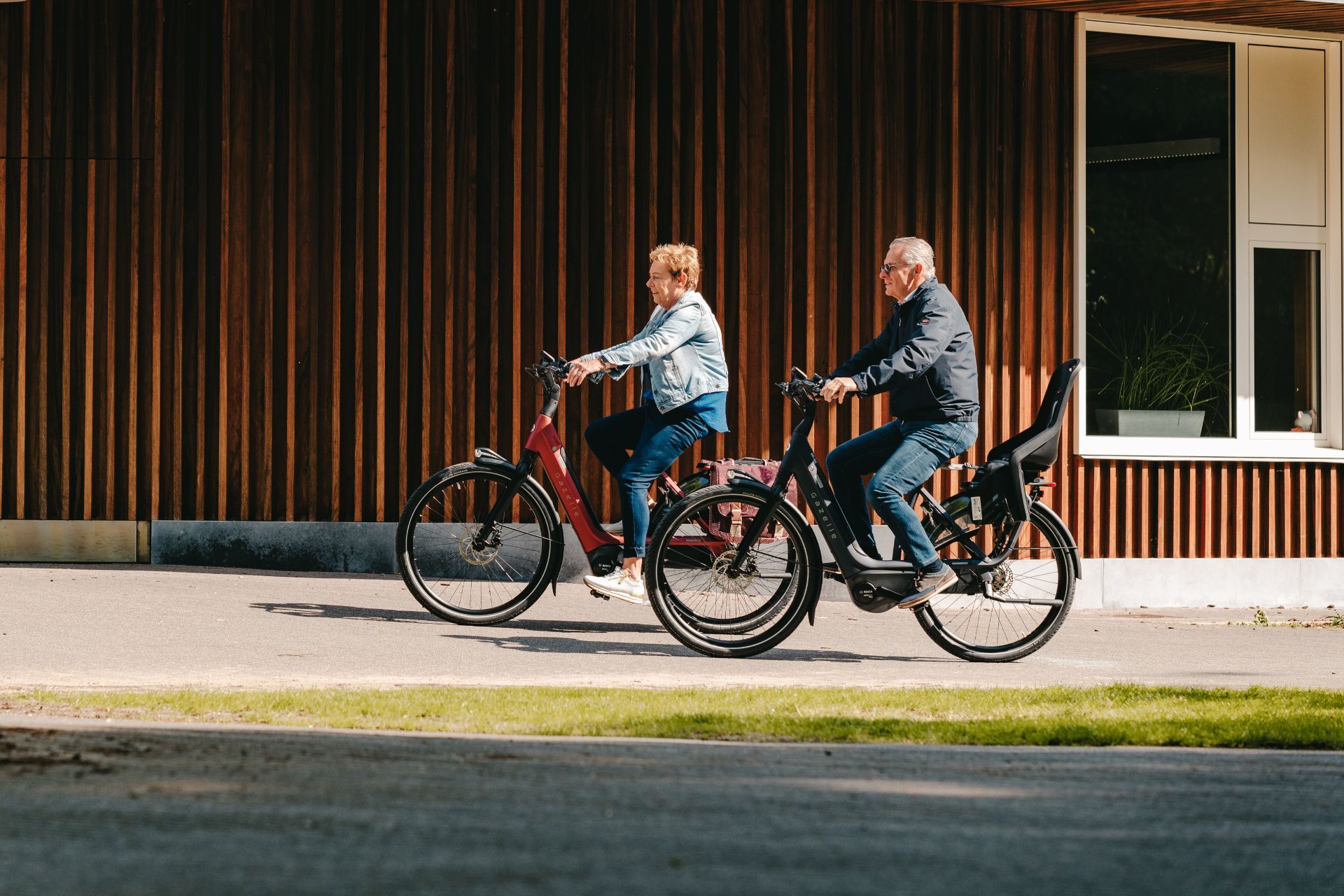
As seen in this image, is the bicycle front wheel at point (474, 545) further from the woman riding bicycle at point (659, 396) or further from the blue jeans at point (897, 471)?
the blue jeans at point (897, 471)

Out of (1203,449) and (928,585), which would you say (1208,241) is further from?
(928,585)

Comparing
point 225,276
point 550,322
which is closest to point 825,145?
point 550,322

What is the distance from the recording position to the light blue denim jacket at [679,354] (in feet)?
26.7

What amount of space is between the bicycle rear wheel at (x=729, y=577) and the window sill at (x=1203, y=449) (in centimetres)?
431

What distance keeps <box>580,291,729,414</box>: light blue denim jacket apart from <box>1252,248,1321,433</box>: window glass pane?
5.26m

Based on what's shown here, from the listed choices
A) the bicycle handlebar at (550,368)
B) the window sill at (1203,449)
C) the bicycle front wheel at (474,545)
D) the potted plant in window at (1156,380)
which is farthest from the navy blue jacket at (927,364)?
the potted plant in window at (1156,380)

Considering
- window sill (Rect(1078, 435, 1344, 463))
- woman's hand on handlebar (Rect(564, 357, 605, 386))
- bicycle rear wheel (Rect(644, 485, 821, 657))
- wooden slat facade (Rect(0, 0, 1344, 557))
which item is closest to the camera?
bicycle rear wheel (Rect(644, 485, 821, 657))

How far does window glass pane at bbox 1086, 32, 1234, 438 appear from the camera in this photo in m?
11.6

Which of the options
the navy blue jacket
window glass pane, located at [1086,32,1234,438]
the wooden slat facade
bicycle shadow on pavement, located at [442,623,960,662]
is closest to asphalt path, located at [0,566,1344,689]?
bicycle shadow on pavement, located at [442,623,960,662]

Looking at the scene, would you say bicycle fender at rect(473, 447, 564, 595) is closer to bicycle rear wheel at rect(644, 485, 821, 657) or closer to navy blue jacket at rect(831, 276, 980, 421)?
bicycle rear wheel at rect(644, 485, 821, 657)

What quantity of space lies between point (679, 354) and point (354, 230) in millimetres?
3308

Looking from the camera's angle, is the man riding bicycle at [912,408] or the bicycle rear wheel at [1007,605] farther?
the bicycle rear wheel at [1007,605]

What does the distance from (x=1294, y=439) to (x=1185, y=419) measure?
0.84 metres

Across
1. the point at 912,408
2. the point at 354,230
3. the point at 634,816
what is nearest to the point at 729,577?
the point at 912,408
